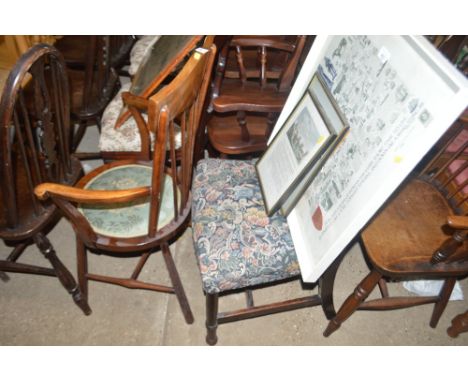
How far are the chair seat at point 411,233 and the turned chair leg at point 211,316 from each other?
1.94ft

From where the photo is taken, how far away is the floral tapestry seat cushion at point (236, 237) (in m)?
1.07

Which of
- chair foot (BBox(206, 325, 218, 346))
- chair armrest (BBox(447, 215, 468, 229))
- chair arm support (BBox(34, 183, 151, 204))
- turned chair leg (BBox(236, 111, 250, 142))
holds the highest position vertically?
chair armrest (BBox(447, 215, 468, 229))

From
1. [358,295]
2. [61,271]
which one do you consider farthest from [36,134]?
[358,295]

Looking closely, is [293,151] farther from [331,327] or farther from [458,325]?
[458,325]

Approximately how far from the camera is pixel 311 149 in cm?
102

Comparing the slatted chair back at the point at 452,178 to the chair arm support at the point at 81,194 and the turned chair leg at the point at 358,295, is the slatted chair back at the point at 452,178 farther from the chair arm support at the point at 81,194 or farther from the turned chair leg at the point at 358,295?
the chair arm support at the point at 81,194

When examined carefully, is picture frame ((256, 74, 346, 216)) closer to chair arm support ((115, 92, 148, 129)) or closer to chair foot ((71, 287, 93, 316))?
chair arm support ((115, 92, 148, 129))

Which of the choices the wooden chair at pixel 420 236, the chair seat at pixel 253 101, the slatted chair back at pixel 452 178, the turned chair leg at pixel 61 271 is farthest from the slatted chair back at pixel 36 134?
the slatted chair back at pixel 452 178

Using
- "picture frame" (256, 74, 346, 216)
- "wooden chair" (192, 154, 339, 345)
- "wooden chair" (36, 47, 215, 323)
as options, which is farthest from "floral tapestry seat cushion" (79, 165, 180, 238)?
"picture frame" (256, 74, 346, 216)

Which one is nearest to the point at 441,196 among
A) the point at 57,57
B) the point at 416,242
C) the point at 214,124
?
the point at 416,242

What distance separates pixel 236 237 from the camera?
1125 millimetres

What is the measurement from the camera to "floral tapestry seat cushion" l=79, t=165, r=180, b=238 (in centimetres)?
118

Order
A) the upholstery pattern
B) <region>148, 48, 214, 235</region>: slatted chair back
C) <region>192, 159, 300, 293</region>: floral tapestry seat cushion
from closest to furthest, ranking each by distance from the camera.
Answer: <region>148, 48, 214, 235</region>: slatted chair back
<region>192, 159, 300, 293</region>: floral tapestry seat cushion
the upholstery pattern

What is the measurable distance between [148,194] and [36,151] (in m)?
0.48
